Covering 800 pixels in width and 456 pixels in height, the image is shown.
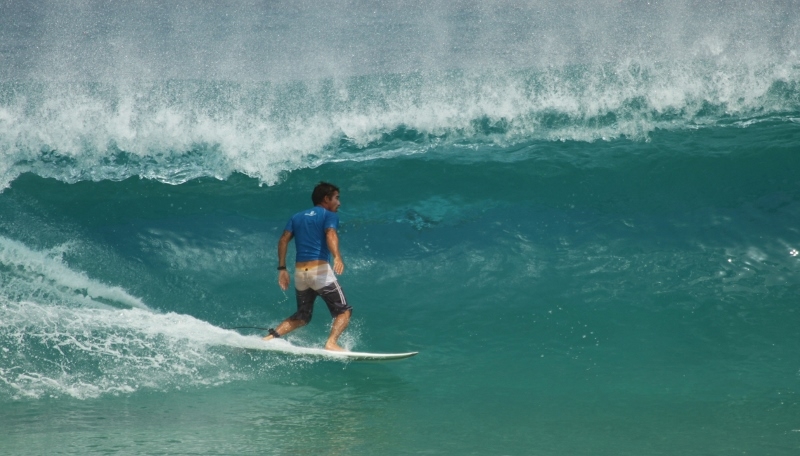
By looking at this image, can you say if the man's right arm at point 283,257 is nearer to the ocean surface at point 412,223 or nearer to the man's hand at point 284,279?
the man's hand at point 284,279

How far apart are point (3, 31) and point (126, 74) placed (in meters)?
2.10

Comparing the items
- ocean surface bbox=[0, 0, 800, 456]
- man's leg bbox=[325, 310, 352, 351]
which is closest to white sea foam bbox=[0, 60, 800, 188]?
ocean surface bbox=[0, 0, 800, 456]

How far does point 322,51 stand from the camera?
9.82 meters

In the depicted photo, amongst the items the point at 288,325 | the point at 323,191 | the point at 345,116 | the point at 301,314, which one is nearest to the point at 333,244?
the point at 323,191

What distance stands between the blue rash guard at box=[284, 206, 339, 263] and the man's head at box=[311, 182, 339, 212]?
0.30ft

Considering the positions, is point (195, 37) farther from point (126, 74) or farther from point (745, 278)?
point (745, 278)

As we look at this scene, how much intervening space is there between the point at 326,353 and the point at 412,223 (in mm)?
2660

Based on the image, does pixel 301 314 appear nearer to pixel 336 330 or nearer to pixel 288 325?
pixel 288 325


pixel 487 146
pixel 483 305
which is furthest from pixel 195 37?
pixel 483 305

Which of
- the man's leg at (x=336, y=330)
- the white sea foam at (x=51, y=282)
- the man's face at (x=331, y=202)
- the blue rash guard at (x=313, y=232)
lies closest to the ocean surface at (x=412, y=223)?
the white sea foam at (x=51, y=282)

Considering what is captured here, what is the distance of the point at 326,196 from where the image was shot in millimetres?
5727

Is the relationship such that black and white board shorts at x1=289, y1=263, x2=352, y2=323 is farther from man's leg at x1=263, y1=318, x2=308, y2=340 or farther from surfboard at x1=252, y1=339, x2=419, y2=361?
surfboard at x1=252, y1=339, x2=419, y2=361

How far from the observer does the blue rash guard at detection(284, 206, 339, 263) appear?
Result: 221 inches

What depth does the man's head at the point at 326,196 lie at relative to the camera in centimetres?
572
